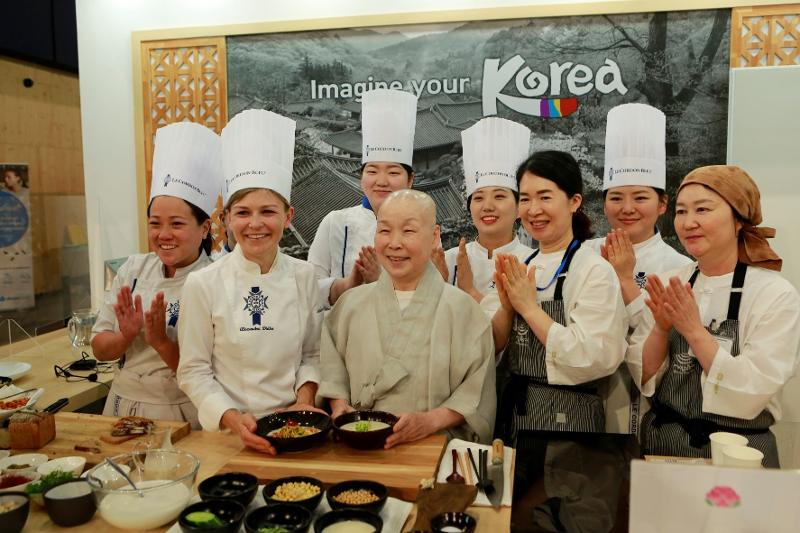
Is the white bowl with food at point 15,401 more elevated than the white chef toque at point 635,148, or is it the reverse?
the white chef toque at point 635,148

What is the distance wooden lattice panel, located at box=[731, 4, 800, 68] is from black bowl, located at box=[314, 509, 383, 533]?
3168 millimetres

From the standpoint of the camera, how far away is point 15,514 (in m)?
1.38

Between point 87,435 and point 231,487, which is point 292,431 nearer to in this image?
point 231,487

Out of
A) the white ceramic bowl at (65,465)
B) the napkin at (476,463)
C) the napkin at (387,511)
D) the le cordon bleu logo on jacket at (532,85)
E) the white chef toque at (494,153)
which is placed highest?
the le cordon bleu logo on jacket at (532,85)

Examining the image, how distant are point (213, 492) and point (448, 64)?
2.91 m

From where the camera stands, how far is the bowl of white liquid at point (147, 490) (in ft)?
4.62

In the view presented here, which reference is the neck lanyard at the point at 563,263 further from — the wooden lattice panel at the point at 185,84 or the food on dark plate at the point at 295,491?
the wooden lattice panel at the point at 185,84

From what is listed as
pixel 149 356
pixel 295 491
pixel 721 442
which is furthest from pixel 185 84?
pixel 721 442

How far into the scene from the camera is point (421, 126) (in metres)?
3.84

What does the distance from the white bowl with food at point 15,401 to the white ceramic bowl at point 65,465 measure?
44 cm

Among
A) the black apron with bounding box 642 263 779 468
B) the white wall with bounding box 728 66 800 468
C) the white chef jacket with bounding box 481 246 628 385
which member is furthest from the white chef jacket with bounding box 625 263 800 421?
the white wall with bounding box 728 66 800 468

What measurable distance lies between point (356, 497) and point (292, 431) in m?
0.41

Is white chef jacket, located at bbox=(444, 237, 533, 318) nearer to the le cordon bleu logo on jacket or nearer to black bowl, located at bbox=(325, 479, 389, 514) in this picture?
the le cordon bleu logo on jacket

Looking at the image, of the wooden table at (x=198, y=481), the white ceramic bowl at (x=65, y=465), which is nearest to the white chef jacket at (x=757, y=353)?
the wooden table at (x=198, y=481)
